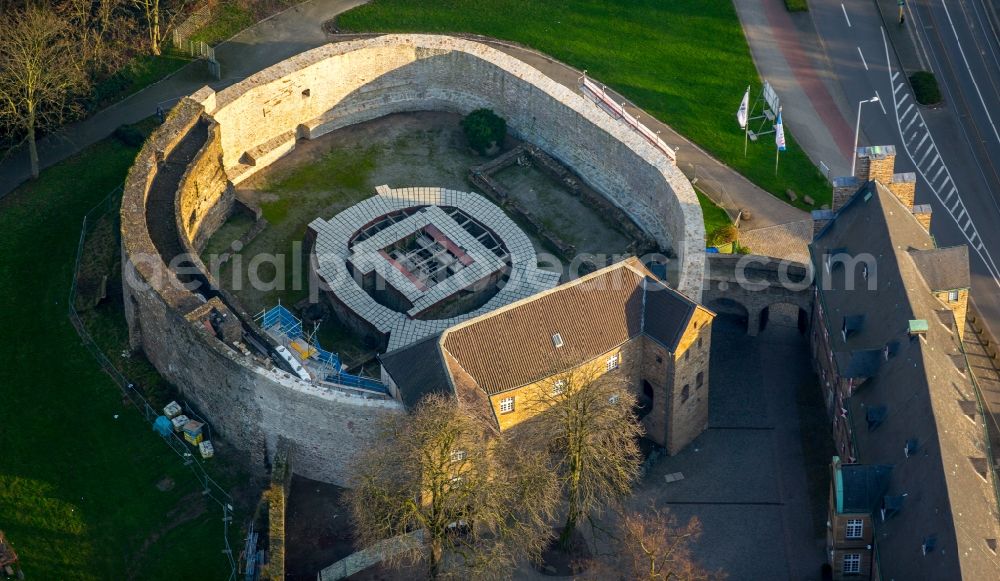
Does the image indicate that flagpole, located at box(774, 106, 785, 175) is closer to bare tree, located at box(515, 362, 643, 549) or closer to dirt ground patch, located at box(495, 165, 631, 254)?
dirt ground patch, located at box(495, 165, 631, 254)

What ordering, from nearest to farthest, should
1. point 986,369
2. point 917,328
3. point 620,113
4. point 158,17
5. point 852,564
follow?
point 852,564 → point 917,328 → point 986,369 → point 620,113 → point 158,17

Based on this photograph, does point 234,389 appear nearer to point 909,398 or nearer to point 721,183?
point 909,398

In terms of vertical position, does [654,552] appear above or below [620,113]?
below

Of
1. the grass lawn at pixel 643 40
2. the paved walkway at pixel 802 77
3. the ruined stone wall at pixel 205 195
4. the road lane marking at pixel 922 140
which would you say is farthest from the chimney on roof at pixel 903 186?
the ruined stone wall at pixel 205 195

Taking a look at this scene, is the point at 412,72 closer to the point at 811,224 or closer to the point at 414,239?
the point at 414,239

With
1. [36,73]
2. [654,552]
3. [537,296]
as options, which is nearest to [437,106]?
[36,73]

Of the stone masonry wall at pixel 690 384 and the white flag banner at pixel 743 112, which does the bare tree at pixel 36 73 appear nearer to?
the white flag banner at pixel 743 112

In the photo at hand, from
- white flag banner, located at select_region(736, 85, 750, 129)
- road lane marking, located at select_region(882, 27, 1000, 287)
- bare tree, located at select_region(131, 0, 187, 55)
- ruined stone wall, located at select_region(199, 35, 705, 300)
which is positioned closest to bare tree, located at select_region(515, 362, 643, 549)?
ruined stone wall, located at select_region(199, 35, 705, 300)

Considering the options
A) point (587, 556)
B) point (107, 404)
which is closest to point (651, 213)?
point (587, 556)
